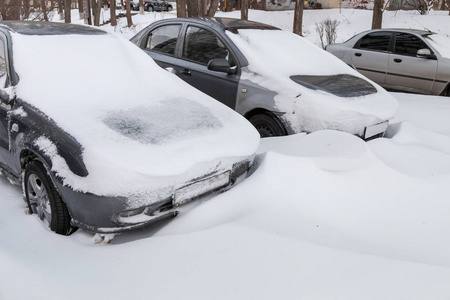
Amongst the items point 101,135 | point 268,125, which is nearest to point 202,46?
point 268,125

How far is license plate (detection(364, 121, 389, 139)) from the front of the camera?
410 centimetres

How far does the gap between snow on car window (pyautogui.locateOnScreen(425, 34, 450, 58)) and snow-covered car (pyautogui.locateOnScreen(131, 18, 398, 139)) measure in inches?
121

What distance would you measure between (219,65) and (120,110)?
1675mm

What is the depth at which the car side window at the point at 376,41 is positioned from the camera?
25.3ft

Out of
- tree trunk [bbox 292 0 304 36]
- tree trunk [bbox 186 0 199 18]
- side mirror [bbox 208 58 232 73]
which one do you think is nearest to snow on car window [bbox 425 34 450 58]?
side mirror [bbox 208 58 232 73]

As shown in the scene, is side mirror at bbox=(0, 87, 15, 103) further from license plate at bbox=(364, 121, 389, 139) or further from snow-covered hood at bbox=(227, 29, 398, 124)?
license plate at bbox=(364, 121, 389, 139)

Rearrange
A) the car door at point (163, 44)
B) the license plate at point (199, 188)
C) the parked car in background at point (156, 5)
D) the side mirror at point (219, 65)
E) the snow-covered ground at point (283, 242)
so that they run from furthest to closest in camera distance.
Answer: the parked car in background at point (156, 5), the car door at point (163, 44), the side mirror at point (219, 65), the license plate at point (199, 188), the snow-covered ground at point (283, 242)

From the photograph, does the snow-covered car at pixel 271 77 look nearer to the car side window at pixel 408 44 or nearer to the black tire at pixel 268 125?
the black tire at pixel 268 125

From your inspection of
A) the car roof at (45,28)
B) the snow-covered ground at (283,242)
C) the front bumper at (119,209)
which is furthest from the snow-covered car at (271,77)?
the front bumper at (119,209)

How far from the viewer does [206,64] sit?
474 centimetres

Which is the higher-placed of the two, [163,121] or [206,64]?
[206,64]

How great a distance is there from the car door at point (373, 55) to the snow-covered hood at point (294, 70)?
2951mm

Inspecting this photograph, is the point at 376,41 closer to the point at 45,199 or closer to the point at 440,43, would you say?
the point at 440,43

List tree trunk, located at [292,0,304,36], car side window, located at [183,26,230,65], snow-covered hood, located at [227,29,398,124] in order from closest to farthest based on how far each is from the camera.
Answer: snow-covered hood, located at [227,29,398,124]
car side window, located at [183,26,230,65]
tree trunk, located at [292,0,304,36]
